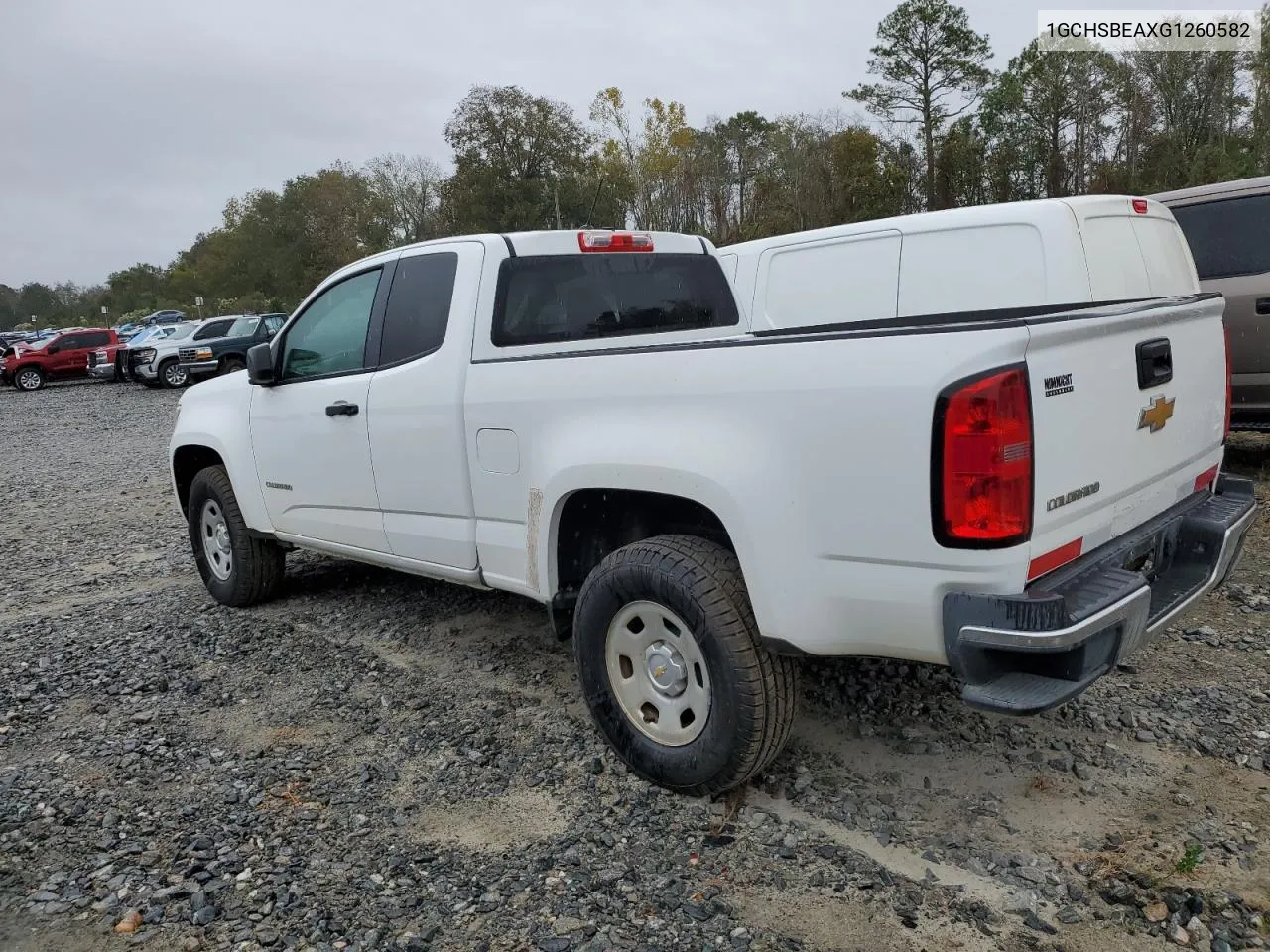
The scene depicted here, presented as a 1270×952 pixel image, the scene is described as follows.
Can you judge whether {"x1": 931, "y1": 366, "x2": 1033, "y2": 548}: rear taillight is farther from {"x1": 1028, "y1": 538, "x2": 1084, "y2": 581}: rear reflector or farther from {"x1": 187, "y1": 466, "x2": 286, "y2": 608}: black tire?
{"x1": 187, "y1": 466, "x2": 286, "y2": 608}: black tire

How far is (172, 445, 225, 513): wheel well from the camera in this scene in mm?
5672

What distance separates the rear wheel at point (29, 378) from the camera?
27562mm

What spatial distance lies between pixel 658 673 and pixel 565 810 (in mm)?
551

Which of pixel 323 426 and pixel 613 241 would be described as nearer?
pixel 613 241

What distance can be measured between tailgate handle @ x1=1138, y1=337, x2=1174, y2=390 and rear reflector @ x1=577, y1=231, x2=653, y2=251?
7.41ft

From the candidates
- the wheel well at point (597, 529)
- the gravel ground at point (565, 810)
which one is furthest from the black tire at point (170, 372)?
the wheel well at point (597, 529)

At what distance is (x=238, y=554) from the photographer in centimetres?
539

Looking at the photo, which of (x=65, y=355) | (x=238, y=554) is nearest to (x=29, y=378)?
(x=65, y=355)

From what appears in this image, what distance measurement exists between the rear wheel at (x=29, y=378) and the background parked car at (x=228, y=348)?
7095mm

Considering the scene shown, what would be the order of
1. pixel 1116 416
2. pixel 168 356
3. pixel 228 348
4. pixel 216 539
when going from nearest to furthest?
pixel 1116 416 < pixel 216 539 < pixel 228 348 < pixel 168 356

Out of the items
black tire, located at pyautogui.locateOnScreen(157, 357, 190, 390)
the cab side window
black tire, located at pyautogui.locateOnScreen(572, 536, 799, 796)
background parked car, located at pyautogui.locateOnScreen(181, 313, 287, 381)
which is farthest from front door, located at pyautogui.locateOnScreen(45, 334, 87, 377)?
black tire, located at pyautogui.locateOnScreen(572, 536, 799, 796)

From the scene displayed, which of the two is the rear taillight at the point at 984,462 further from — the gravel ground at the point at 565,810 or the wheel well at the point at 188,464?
the wheel well at the point at 188,464

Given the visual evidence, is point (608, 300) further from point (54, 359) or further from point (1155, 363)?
point (54, 359)

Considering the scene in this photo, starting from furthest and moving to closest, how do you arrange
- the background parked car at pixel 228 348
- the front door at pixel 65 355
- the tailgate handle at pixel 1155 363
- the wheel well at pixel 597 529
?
the front door at pixel 65 355 < the background parked car at pixel 228 348 < the wheel well at pixel 597 529 < the tailgate handle at pixel 1155 363
